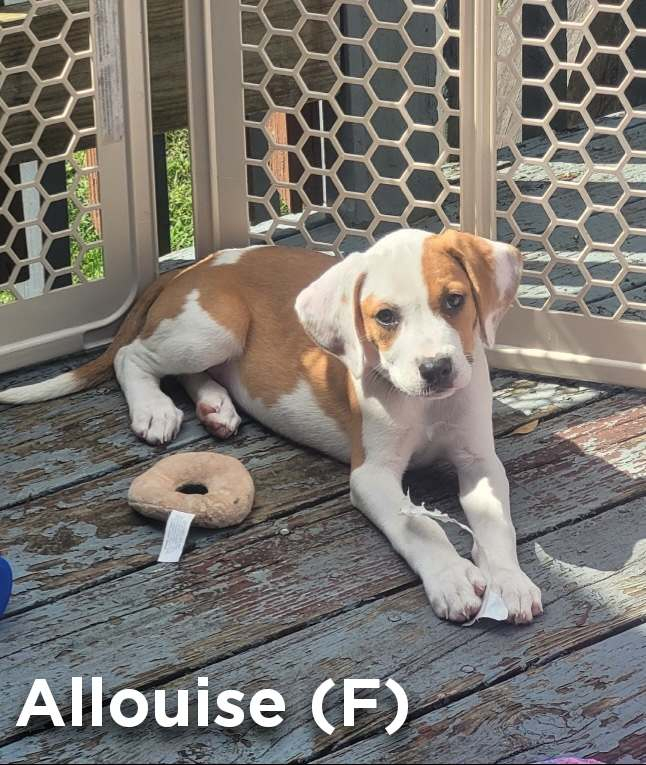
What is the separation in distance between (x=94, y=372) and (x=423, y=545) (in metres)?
1.20

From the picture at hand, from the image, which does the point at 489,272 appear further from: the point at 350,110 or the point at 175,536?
the point at 350,110

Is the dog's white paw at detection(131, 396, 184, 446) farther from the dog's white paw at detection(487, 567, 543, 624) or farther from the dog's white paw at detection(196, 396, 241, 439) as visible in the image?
the dog's white paw at detection(487, 567, 543, 624)

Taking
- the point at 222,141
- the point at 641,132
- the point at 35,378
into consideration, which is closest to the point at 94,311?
the point at 35,378

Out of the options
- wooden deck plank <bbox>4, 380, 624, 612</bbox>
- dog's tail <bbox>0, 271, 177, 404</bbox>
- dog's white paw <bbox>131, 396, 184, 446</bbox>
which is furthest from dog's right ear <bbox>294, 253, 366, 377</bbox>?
dog's tail <bbox>0, 271, 177, 404</bbox>

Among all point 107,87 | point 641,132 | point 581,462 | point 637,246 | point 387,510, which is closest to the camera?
point 387,510

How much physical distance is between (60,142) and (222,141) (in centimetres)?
43

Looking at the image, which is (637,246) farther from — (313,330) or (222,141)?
(313,330)

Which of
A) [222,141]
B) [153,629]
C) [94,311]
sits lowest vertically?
[153,629]

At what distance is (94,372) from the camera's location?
12.2 feet

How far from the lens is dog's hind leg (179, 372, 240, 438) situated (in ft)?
11.3

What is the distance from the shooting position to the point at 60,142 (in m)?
3.92

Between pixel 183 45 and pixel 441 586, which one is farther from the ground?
pixel 183 45

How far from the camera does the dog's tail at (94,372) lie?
143 inches

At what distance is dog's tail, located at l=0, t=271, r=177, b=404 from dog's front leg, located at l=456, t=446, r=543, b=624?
3.32 feet
